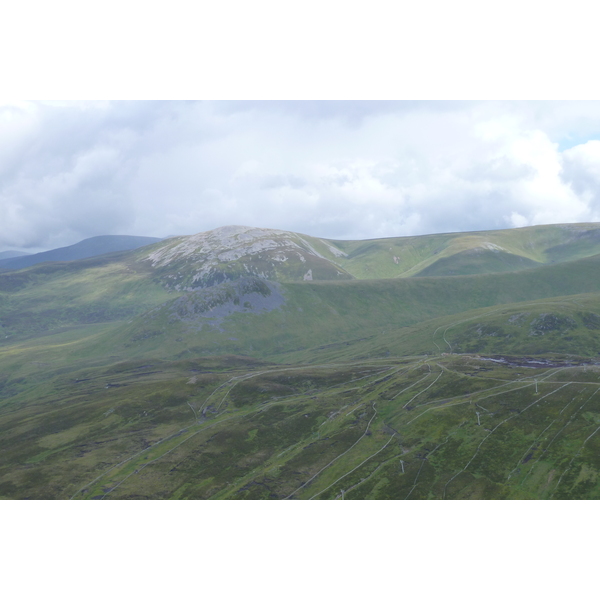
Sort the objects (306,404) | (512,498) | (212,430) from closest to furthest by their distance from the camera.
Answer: (512,498) → (212,430) → (306,404)

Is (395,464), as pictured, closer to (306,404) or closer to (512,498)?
(512,498)

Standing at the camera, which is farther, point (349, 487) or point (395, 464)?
point (395, 464)

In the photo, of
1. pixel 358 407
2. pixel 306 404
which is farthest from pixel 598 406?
pixel 306 404

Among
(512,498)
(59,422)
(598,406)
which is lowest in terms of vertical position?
(512,498)

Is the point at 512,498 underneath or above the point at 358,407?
underneath

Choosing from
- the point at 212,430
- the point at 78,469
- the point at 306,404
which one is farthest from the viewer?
the point at 306,404

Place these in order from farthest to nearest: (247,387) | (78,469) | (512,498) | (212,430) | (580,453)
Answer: (247,387)
(212,430)
(78,469)
(580,453)
(512,498)

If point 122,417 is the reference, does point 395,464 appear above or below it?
below
